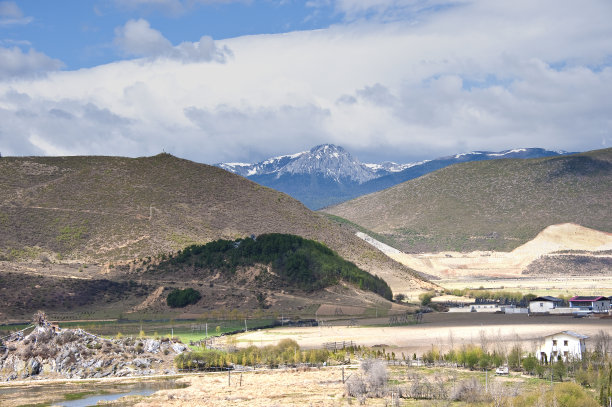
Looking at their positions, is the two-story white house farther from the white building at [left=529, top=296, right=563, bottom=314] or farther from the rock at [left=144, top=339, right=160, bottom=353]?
the rock at [left=144, top=339, right=160, bottom=353]

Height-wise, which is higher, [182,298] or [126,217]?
[126,217]

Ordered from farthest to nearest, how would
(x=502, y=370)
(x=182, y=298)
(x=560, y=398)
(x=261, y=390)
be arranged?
(x=182, y=298), (x=502, y=370), (x=261, y=390), (x=560, y=398)

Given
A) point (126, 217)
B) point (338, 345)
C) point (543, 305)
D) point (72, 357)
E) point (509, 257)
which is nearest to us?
point (72, 357)

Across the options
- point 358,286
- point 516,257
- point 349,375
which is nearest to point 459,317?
point 358,286

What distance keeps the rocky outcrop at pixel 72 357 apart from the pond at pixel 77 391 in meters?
2.50

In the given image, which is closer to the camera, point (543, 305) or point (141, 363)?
point (141, 363)

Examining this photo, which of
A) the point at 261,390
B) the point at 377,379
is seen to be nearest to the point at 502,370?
the point at 377,379

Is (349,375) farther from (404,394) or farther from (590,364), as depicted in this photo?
(590,364)

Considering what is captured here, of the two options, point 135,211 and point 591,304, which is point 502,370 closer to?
point 591,304

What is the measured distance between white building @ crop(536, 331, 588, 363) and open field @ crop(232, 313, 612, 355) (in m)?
5.71

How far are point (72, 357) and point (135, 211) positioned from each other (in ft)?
285

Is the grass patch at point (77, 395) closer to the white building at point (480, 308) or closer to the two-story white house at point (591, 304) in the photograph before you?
Result: the white building at point (480, 308)

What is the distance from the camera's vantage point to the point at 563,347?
54.2 metres

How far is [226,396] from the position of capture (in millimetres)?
47375
